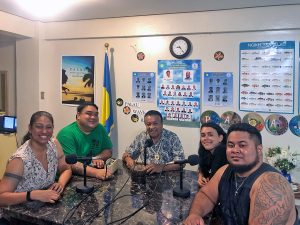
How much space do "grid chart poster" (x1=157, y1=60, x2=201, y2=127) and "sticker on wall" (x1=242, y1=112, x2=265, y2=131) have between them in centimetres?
55

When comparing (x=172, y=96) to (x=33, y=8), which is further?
(x=172, y=96)

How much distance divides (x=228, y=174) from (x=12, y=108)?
141 inches

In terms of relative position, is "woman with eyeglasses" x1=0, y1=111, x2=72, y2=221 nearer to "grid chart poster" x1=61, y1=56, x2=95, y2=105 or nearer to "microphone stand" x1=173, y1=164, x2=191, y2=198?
"microphone stand" x1=173, y1=164, x2=191, y2=198

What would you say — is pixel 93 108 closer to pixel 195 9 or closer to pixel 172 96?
pixel 172 96

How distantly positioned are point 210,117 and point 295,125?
86cm

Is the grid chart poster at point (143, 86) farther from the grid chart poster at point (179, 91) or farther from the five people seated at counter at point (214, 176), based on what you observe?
the five people seated at counter at point (214, 176)

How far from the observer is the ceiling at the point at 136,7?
9.36 ft

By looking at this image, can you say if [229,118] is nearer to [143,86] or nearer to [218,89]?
[218,89]

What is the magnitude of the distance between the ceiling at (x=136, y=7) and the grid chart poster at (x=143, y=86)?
28.2 inches

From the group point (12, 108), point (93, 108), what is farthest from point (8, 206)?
point (12, 108)

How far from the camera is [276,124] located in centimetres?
299

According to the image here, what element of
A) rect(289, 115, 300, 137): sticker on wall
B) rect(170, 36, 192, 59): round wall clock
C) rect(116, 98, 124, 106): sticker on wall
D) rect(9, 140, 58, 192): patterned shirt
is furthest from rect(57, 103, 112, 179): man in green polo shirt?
rect(289, 115, 300, 137): sticker on wall

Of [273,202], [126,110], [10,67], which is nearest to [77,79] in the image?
[126,110]

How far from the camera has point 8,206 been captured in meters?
1.63
